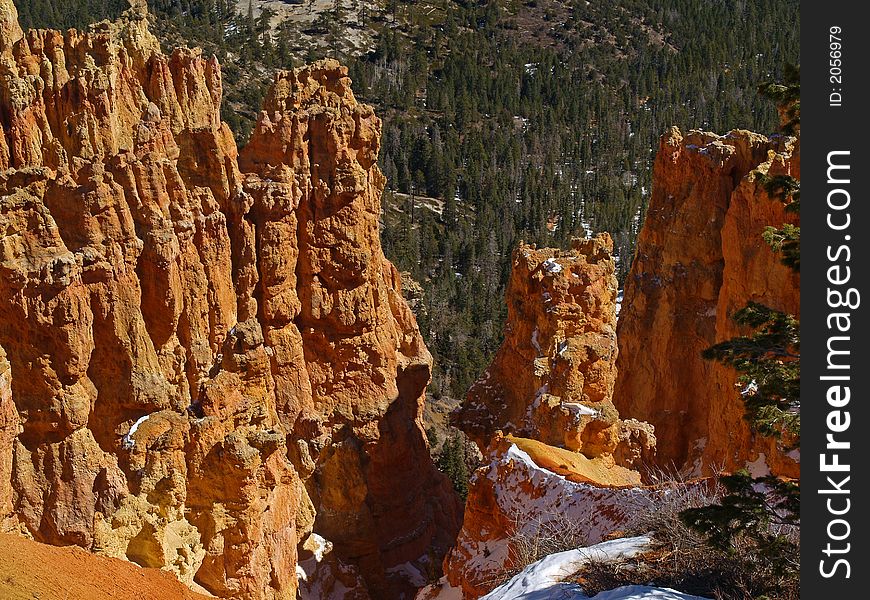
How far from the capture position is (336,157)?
2448cm

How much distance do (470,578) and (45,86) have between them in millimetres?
15306

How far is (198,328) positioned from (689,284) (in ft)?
47.6

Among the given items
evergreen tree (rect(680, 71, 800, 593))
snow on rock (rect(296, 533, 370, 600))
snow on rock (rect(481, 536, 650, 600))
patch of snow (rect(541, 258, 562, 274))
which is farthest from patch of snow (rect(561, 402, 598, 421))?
evergreen tree (rect(680, 71, 800, 593))

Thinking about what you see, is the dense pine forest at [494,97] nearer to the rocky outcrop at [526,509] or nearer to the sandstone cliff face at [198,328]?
the sandstone cliff face at [198,328]

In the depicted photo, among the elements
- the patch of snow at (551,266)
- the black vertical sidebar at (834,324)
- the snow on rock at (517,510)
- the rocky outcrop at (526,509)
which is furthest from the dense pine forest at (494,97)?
the black vertical sidebar at (834,324)

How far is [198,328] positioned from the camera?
68.5 ft

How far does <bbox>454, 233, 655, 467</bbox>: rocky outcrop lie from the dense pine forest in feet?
64.7

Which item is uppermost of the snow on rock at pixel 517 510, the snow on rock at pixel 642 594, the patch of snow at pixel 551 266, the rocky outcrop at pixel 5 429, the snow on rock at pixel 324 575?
Answer: the patch of snow at pixel 551 266

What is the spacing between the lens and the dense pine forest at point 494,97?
2645 inches

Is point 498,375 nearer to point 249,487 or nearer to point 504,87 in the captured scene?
point 249,487

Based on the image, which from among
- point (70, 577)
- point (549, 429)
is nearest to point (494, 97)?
point (549, 429)

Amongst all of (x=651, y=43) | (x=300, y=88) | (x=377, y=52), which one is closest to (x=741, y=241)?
(x=300, y=88)

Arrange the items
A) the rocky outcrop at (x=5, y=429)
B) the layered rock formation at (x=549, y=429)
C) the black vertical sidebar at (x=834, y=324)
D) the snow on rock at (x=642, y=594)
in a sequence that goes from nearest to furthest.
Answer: the black vertical sidebar at (x=834, y=324)
the snow on rock at (x=642, y=594)
the rocky outcrop at (x=5, y=429)
the layered rock formation at (x=549, y=429)

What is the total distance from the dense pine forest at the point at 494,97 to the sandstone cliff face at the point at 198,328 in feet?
71.9
